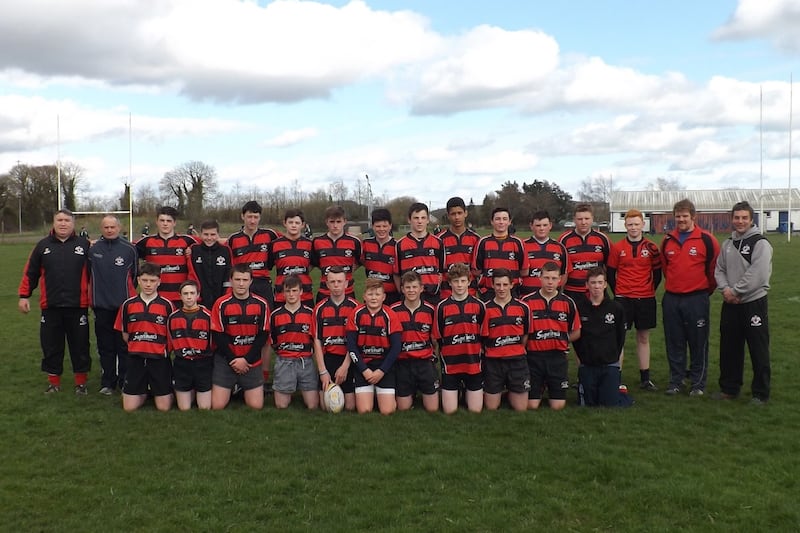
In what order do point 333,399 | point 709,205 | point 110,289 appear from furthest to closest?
point 709,205
point 110,289
point 333,399

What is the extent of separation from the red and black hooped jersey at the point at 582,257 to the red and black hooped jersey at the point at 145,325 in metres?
4.11

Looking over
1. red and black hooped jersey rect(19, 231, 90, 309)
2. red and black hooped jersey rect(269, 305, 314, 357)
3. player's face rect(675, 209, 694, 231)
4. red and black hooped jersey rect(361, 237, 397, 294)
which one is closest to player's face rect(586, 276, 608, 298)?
player's face rect(675, 209, 694, 231)

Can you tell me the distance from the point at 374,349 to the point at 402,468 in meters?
1.77

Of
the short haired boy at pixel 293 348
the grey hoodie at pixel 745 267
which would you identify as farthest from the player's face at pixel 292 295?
the grey hoodie at pixel 745 267

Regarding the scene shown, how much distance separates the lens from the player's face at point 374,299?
20.8 feet

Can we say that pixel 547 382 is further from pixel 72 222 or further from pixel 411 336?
pixel 72 222

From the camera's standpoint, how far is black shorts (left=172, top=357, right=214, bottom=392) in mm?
6430

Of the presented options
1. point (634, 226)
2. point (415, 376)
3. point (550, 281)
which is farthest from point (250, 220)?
point (634, 226)

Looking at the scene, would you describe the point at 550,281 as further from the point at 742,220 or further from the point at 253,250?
the point at 253,250

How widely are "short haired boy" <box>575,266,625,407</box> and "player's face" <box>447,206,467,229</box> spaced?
4.63 ft

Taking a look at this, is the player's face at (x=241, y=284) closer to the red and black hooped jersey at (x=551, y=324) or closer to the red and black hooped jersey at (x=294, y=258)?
the red and black hooped jersey at (x=294, y=258)

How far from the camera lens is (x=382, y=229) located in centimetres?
709

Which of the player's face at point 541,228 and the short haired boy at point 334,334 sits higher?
the player's face at point 541,228

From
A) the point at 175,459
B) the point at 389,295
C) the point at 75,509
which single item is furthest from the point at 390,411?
the point at 75,509
